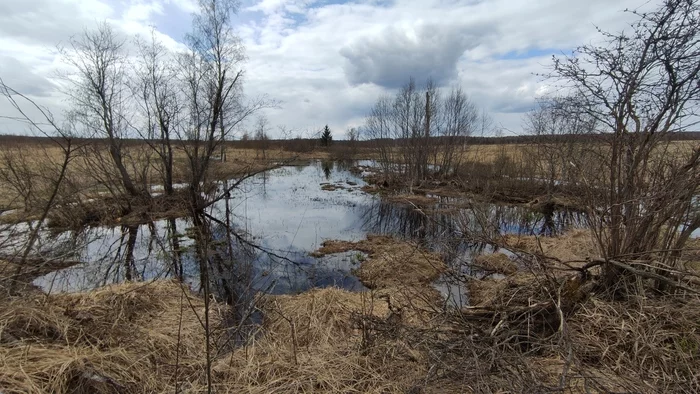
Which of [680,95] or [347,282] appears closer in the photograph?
[680,95]

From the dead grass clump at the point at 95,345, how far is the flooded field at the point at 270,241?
57 cm

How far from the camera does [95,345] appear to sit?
11.7 feet

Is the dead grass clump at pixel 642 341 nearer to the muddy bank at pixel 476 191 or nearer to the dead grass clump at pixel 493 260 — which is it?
the dead grass clump at pixel 493 260

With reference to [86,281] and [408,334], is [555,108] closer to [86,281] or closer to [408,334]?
[408,334]

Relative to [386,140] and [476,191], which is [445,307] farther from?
[386,140]

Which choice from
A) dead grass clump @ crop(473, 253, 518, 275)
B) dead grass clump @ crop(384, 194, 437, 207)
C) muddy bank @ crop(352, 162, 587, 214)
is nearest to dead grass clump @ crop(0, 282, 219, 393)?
dead grass clump @ crop(473, 253, 518, 275)

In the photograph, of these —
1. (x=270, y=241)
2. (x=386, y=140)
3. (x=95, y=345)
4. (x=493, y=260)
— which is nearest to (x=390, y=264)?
(x=493, y=260)

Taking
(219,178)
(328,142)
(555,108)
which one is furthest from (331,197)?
(328,142)

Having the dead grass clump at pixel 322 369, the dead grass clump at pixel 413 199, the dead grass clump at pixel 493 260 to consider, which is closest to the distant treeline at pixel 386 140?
the dead grass clump at pixel 493 260

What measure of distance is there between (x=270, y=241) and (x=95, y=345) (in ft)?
25.0

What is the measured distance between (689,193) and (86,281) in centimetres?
1025

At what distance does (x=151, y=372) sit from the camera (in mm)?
3219

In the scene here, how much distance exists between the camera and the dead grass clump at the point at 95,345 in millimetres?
2750

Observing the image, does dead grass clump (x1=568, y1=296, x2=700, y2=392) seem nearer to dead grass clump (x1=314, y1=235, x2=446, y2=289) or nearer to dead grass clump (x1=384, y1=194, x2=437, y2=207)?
dead grass clump (x1=314, y1=235, x2=446, y2=289)
